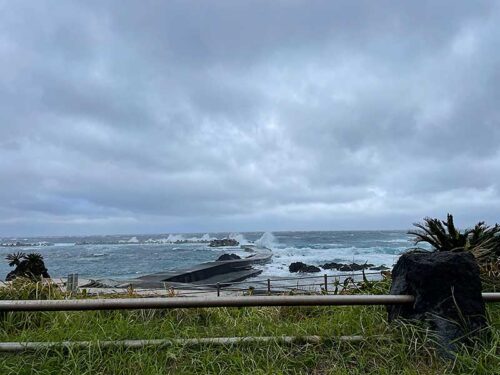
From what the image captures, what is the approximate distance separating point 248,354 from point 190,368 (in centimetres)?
49

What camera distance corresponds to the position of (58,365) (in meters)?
3.69

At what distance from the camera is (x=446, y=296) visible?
4027mm

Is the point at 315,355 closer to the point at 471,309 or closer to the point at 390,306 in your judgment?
the point at 390,306

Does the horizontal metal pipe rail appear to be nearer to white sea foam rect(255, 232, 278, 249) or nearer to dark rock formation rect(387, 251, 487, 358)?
dark rock formation rect(387, 251, 487, 358)

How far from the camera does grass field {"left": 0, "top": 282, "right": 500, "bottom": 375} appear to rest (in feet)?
11.9

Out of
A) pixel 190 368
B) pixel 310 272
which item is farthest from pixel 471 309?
pixel 310 272

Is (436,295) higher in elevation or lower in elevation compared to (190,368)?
higher

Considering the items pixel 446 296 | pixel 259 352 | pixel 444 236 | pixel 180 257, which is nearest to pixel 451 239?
pixel 444 236

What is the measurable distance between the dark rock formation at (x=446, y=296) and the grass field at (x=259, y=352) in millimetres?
135

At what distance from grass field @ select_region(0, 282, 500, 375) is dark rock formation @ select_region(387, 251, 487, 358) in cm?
14

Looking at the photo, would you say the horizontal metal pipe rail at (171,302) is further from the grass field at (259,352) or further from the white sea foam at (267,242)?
the white sea foam at (267,242)

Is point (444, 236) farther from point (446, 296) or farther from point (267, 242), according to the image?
point (267, 242)

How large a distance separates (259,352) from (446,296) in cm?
168

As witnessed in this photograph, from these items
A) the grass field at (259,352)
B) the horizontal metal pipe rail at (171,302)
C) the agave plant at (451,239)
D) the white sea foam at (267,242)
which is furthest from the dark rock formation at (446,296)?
the white sea foam at (267,242)
